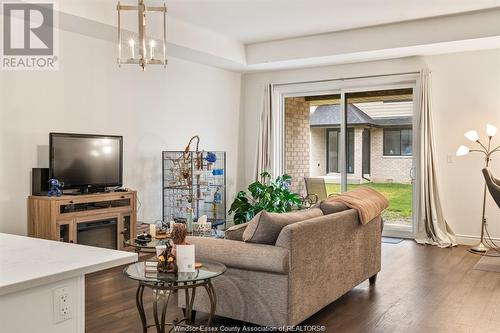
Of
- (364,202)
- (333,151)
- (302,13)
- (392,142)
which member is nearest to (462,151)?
(392,142)

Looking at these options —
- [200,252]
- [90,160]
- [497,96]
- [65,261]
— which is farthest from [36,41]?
[497,96]

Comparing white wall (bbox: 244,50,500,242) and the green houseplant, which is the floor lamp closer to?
white wall (bbox: 244,50,500,242)

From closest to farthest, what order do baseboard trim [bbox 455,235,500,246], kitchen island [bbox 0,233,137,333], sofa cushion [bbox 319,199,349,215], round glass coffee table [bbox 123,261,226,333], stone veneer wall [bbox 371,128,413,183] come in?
kitchen island [bbox 0,233,137,333] → round glass coffee table [bbox 123,261,226,333] → sofa cushion [bbox 319,199,349,215] → baseboard trim [bbox 455,235,500,246] → stone veneer wall [bbox 371,128,413,183]

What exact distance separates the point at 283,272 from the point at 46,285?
5.78ft

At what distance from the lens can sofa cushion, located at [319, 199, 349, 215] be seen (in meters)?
3.75

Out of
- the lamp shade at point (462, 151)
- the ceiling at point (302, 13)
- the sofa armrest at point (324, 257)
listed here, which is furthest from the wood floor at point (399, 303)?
the ceiling at point (302, 13)

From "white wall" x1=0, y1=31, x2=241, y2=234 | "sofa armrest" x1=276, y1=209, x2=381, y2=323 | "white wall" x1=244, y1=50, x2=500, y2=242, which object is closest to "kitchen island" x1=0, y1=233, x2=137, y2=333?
"sofa armrest" x1=276, y1=209, x2=381, y2=323

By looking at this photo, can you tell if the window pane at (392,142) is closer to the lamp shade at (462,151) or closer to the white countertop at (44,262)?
the lamp shade at (462,151)

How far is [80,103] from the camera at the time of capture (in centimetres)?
543

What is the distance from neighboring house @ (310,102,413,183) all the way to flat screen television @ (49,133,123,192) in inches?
138

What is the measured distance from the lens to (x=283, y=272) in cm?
299

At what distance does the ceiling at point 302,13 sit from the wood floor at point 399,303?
9.37 ft

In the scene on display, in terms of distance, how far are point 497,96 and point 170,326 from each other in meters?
5.13

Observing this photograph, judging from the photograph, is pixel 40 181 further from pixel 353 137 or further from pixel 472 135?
pixel 472 135
